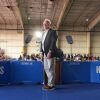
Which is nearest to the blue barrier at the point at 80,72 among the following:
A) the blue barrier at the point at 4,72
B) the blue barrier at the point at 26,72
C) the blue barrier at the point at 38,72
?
the blue barrier at the point at 38,72

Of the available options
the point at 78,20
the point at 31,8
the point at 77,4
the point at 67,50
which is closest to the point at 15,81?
the point at 77,4

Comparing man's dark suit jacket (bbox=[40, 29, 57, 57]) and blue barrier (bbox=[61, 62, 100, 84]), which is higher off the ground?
man's dark suit jacket (bbox=[40, 29, 57, 57])

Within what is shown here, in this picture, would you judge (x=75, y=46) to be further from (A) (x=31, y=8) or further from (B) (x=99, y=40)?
(A) (x=31, y=8)

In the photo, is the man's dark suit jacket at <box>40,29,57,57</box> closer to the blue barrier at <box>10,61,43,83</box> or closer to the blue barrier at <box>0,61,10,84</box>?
the blue barrier at <box>10,61,43,83</box>

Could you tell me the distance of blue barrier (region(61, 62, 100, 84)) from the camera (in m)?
5.40

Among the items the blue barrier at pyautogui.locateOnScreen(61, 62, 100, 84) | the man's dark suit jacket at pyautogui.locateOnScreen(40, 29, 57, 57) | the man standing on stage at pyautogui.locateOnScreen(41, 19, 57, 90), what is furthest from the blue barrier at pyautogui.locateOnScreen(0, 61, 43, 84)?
the man's dark suit jacket at pyautogui.locateOnScreen(40, 29, 57, 57)

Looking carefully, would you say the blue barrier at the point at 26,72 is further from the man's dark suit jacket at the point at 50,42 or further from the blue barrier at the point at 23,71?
the man's dark suit jacket at the point at 50,42

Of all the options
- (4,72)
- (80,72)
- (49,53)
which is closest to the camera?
(49,53)

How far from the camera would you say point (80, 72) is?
18.0ft

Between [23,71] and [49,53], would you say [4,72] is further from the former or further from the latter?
[49,53]

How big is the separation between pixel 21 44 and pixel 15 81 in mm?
16156

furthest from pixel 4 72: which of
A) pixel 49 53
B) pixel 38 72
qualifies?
pixel 49 53

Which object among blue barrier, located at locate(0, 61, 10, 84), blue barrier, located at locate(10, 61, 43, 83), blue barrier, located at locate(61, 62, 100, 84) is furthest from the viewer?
blue barrier, located at locate(61, 62, 100, 84)

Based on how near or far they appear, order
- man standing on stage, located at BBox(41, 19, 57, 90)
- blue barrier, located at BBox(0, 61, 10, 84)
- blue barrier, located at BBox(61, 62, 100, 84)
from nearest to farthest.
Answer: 1. man standing on stage, located at BBox(41, 19, 57, 90)
2. blue barrier, located at BBox(0, 61, 10, 84)
3. blue barrier, located at BBox(61, 62, 100, 84)
